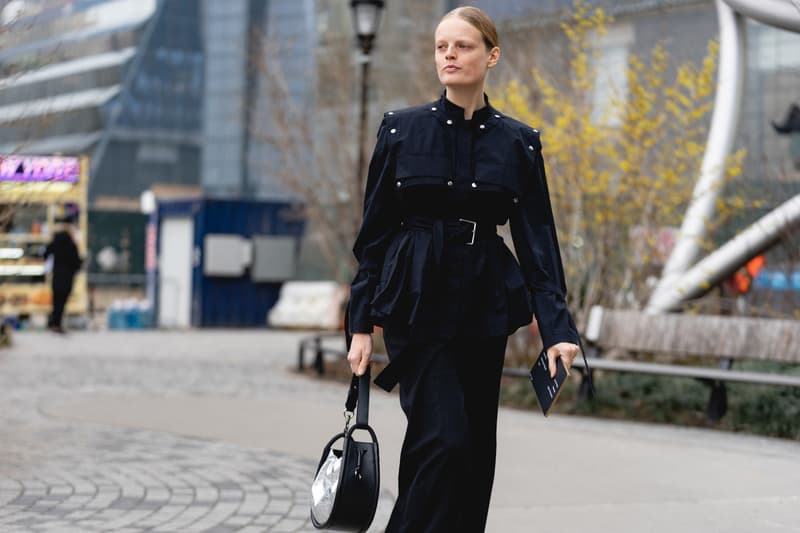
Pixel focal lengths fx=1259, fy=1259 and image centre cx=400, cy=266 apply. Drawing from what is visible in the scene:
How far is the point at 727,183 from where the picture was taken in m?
11.9

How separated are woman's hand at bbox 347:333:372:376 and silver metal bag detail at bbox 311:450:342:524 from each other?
10.6 inches

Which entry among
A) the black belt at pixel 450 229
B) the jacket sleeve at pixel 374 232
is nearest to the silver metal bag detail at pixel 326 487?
the jacket sleeve at pixel 374 232

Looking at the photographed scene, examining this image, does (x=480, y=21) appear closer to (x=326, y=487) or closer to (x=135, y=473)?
(x=326, y=487)

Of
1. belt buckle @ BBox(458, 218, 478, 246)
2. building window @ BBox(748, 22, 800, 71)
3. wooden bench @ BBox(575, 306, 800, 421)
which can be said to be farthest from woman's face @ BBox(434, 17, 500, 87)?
building window @ BBox(748, 22, 800, 71)

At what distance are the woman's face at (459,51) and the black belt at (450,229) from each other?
0.42 m

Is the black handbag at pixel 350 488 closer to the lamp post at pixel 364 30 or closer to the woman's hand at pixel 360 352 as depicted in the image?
the woman's hand at pixel 360 352

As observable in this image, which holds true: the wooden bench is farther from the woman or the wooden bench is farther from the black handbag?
the black handbag

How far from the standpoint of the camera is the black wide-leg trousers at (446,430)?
3.65 metres

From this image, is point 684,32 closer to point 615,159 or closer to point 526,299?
point 615,159

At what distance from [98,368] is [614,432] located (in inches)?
277

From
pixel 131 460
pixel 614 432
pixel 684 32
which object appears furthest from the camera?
pixel 684 32

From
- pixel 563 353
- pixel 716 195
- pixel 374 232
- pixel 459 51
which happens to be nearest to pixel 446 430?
pixel 563 353

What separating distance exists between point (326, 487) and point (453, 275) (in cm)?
73

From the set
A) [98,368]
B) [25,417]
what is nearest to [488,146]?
[25,417]
